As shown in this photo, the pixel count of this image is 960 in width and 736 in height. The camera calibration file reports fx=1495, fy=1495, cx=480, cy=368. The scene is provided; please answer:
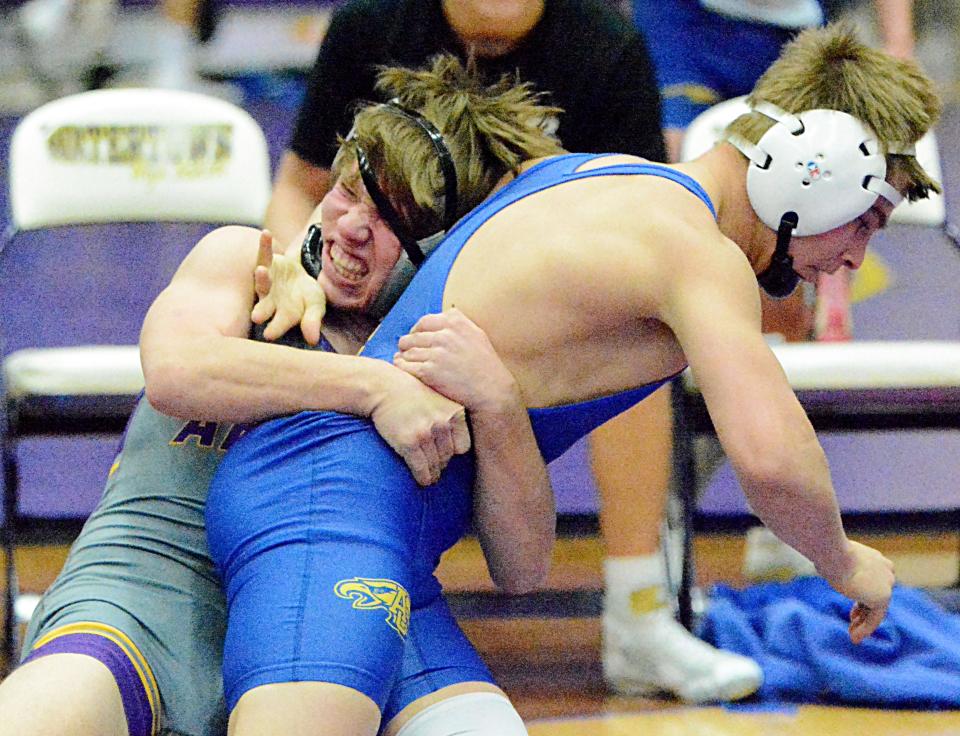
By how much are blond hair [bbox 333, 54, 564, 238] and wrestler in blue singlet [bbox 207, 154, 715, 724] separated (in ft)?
0.17

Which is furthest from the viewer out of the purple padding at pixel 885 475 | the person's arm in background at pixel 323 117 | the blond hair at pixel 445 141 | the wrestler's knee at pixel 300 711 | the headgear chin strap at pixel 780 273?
the purple padding at pixel 885 475

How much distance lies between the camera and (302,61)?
257 inches

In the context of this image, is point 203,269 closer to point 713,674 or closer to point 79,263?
point 713,674

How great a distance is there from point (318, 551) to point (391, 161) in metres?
0.52

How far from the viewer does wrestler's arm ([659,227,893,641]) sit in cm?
174

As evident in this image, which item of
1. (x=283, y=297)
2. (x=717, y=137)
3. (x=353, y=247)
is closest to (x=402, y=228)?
(x=353, y=247)

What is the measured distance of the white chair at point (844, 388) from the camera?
304cm

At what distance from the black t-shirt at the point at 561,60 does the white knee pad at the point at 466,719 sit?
1.46 meters

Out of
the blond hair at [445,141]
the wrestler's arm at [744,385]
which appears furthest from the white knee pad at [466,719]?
the blond hair at [445,141]

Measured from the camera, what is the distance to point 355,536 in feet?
5.85

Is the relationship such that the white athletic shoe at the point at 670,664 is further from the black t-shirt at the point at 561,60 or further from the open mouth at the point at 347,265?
the open mouth at the point at 347,265

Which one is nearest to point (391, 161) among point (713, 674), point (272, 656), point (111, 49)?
point (272, 656)

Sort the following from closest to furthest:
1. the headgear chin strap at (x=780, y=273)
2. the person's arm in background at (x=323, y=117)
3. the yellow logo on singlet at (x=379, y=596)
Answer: the yellow logo on singlet at (x=379, y=596)
the headgear chin strap at (x=780, y=273)
the person's arm in background at (x=323, y=117)

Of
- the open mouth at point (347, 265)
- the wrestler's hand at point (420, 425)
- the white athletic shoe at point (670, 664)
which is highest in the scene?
the open mouth at point (347, 265)
